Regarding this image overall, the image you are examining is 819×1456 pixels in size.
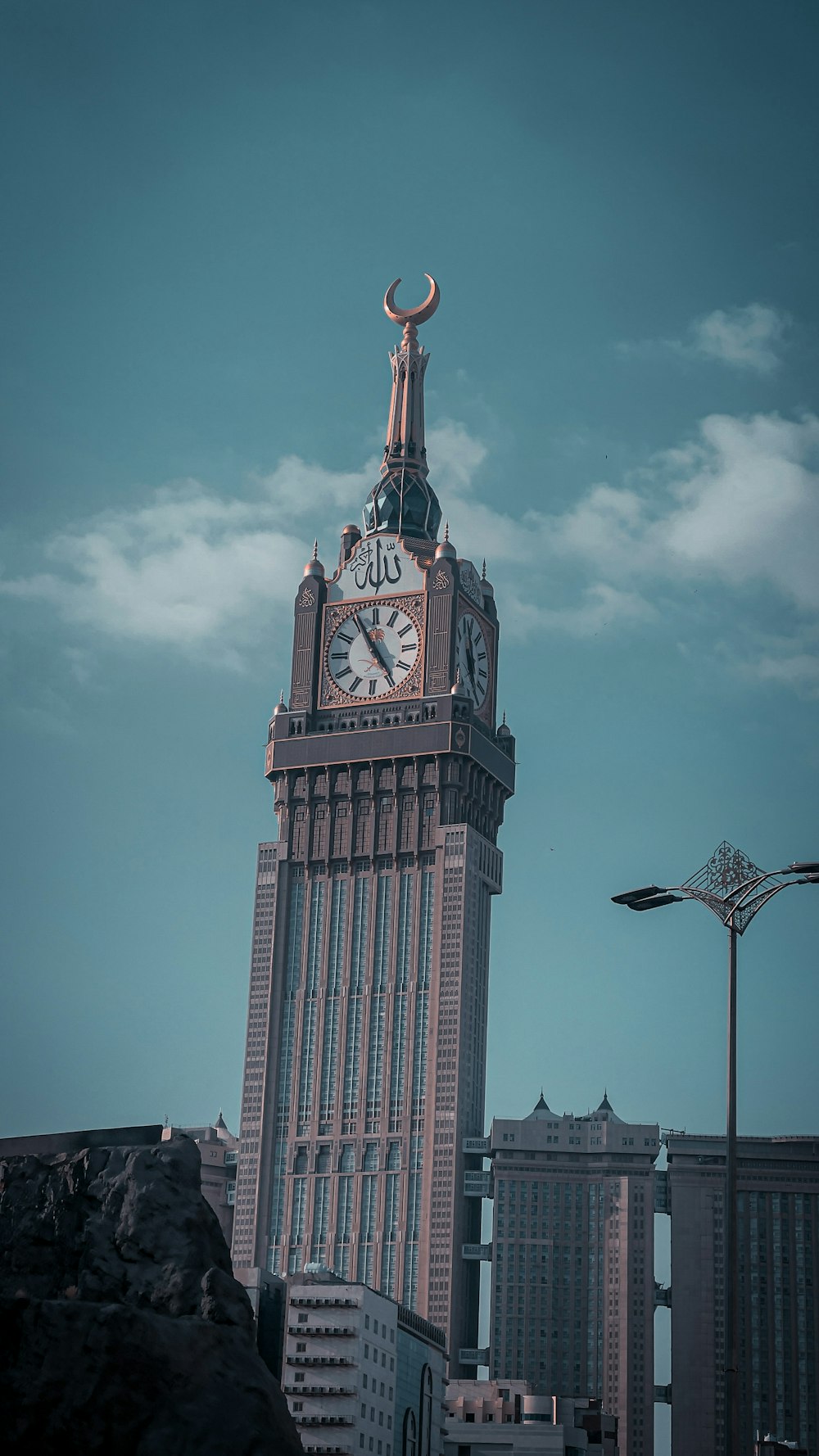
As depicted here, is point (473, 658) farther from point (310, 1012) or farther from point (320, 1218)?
point (320, 1218)

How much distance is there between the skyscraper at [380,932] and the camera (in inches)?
6654

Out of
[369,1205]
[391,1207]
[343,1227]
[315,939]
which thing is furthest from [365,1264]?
[315,939]

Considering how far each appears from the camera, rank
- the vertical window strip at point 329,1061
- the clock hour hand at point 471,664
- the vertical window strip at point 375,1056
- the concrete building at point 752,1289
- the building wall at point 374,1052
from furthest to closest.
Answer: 1. the clock hour hand at point 471,664
2. the concrete building at point 752,1289
3. the vertical window strip at point 329,1061
4. the vertical window strip at point 375,1056
5. the building wall at point 374,1052

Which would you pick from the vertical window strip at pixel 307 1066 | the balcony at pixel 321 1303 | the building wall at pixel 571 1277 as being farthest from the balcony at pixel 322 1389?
the building wall at pixel 571 1277

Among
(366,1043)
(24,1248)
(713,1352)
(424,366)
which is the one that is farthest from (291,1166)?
(24,1248)

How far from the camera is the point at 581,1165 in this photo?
18200cm

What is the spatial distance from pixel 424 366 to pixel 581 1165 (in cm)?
7026

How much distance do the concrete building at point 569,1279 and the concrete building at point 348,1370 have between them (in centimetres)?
2621

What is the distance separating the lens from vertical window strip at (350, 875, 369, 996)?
176 m

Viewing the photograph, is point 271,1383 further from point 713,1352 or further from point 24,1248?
point 713,1352

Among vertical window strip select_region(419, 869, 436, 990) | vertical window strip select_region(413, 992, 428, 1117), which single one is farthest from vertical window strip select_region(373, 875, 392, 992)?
vertical window strip select_region(413, 992, 428, 1117)

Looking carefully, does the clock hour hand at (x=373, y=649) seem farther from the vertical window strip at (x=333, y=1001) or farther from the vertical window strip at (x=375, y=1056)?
the vertical window strip at (x=375, y=1056)

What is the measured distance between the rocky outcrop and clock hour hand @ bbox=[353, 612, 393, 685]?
123709mm

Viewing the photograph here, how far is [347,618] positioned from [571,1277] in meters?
56.0
